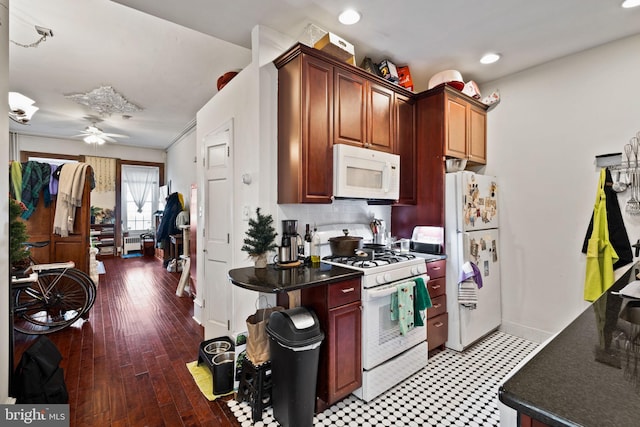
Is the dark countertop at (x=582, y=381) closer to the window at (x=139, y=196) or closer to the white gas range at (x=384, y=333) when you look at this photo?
the white gas range at (x=384, y=333)

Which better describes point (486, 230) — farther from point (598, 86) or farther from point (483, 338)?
point (598, 86)

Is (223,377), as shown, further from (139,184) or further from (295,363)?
(139,184)

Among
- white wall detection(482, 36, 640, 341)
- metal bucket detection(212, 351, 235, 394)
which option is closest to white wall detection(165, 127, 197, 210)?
metal bucket detection(212, 351, 235, 394)

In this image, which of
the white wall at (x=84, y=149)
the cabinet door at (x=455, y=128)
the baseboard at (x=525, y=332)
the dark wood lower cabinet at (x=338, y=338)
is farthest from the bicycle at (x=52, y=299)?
the baseboard at (x=525, y=332)

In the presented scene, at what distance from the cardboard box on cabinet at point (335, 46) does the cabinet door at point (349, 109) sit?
0.12 meters

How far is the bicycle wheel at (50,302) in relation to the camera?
320cm

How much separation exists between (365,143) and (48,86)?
428 centimetres

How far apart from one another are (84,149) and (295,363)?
8.09 metres

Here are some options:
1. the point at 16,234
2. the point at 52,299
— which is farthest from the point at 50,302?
the point at 16,234

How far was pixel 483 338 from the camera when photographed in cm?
305

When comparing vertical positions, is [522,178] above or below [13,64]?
below

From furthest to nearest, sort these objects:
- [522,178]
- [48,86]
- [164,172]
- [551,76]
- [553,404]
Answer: [164,172] < [48,86] < [522,178] < [551,76] < [553,404]

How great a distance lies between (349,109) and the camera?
244 centimetres

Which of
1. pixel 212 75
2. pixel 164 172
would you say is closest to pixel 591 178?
pixel 212 75
